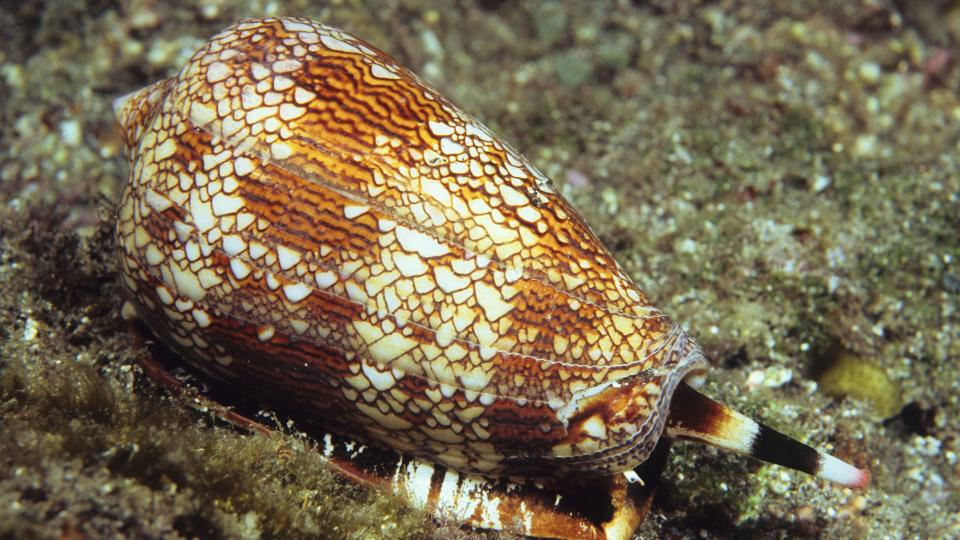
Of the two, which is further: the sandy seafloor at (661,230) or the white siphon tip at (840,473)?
the white siphon tip at (840,473)

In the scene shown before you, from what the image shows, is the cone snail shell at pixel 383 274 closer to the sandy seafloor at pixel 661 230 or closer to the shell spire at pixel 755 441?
the shell spire at pixel 755 441

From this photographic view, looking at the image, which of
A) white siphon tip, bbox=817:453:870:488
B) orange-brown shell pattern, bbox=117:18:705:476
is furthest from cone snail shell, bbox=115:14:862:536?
white siphon tip, bbox=817:453:870:488

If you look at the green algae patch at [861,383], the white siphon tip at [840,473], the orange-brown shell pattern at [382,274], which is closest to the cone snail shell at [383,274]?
the orange-brown shell pattern at [382,274]

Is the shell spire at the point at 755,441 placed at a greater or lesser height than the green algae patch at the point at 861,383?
lesser

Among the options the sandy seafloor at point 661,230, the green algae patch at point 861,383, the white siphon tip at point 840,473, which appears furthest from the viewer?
the green algae patch at point 861,383

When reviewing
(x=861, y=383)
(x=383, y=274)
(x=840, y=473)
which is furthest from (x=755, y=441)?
(x=383, y=274)

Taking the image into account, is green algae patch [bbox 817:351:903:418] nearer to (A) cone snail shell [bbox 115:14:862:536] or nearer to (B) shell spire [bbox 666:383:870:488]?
(B) shell spire [bbox 666:383:870:488]
